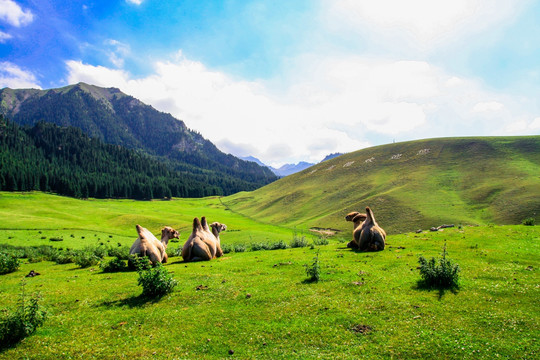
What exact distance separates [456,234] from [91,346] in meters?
27.9

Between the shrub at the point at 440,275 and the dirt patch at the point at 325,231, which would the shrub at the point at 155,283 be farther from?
the dirt patch at the point at 325,231

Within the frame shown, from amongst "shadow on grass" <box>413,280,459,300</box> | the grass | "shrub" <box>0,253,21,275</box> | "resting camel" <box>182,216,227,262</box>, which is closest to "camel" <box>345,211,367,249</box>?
the grass

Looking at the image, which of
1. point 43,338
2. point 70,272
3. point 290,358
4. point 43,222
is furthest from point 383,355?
point 43,222

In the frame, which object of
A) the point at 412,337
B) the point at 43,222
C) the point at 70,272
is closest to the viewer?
the point at 412,337

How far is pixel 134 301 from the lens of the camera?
12625 mm

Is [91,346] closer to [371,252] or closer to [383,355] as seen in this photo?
[383,355]

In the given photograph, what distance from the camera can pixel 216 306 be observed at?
11.9 m

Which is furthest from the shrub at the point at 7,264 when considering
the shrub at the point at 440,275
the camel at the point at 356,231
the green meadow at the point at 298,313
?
the shrub at the point at 440,275

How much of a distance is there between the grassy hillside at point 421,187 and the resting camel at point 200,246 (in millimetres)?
46497

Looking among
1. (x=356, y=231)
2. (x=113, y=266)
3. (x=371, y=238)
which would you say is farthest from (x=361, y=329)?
(x=113, y=266)

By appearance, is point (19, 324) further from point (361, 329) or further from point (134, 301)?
point (361, 329)

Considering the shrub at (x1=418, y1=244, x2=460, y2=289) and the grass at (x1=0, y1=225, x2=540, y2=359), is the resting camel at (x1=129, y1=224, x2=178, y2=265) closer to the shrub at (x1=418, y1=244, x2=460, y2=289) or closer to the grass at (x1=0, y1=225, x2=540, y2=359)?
the grass at (x1=0, y1=225, x2=540, y2=359)

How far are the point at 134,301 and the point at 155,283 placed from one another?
3.73 feet

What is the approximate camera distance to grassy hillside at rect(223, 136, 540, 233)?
60713mm
